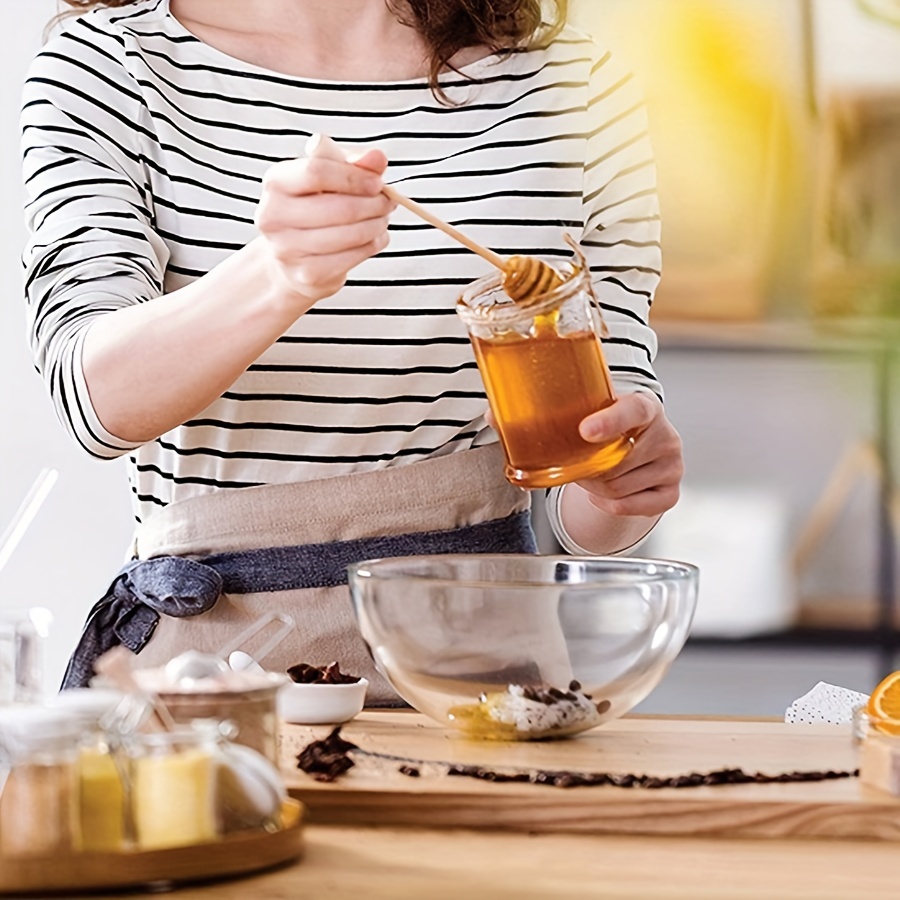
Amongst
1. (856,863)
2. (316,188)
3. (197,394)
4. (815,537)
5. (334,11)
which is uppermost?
Answer: (334,11)

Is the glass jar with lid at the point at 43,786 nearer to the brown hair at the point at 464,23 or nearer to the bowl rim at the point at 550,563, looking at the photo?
the bowl rim at the point at 550,563

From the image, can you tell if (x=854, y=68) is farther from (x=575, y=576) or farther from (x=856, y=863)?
(x=856, y=863)

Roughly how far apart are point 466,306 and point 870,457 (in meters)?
1.88

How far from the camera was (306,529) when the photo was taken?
1.46m

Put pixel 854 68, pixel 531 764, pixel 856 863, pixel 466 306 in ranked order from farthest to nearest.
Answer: pixel 854 68
pixel 466 306
pixel 531 764
pixel 856 863

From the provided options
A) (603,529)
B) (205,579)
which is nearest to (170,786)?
(205,579)

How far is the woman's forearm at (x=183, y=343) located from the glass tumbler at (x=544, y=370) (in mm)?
167

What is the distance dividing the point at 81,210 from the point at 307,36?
0.36m

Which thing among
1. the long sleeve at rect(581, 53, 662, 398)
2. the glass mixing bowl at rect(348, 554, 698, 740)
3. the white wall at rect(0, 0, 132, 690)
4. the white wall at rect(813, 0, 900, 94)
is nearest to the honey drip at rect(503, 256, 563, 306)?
the glass mixing bowl at rect(348, 554, 698, 740)

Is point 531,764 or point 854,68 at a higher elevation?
point 854,68

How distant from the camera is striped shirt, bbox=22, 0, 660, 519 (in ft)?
4.84

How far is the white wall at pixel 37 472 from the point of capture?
2.22 metres

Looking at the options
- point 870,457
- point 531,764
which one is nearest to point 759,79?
point 870,457

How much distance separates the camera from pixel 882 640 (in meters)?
2.88
